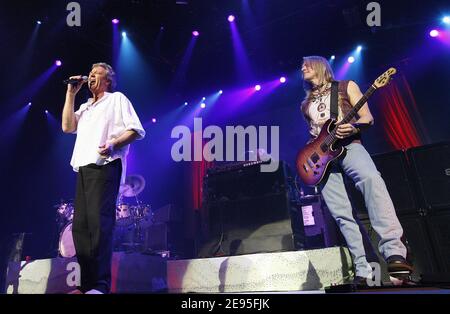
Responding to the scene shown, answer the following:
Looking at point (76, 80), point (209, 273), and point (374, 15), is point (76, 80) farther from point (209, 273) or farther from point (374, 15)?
point (374, 15)

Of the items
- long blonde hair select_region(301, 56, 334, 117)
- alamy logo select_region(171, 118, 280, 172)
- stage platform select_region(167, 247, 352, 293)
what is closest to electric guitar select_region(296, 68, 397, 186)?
long blonde hair select_region(301, 56, 334, 117)

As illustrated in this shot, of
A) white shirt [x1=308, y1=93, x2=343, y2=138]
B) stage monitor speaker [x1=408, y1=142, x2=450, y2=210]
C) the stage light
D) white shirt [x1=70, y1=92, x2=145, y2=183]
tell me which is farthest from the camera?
the stage light

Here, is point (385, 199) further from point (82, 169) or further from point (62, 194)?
point (62, 194)

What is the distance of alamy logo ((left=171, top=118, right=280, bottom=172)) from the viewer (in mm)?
9531

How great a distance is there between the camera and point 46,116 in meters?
9.10

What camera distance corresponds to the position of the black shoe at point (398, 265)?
2.33 meters

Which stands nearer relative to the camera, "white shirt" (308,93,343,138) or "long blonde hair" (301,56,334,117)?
"white shirt" (308,93,343,138)

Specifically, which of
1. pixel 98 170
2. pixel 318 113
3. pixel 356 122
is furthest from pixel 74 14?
Result: pixel 356 122

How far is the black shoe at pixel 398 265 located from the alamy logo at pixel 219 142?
20.8 feet

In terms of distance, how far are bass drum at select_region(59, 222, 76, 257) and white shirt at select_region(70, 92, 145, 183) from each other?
2977 millimetres

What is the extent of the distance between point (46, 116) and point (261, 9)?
5.98 metres

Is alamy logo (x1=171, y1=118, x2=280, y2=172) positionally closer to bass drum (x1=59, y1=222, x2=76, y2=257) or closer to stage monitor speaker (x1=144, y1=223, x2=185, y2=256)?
stage monitor speaker (x1=144, y1=223, x2=185, y2=256)

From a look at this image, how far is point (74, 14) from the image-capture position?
7152mm
